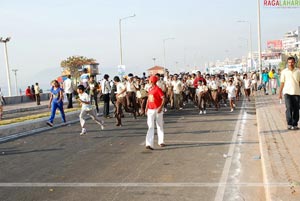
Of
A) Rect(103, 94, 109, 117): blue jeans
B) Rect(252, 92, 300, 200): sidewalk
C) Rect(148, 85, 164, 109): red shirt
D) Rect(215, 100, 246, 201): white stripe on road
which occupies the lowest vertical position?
Rect(215, 100, 246, 201): white stripe on road

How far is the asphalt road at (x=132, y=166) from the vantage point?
6270 mm

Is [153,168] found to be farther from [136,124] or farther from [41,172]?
[136,124]

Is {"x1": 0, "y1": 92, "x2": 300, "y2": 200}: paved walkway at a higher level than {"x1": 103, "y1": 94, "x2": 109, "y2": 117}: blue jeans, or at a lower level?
lower

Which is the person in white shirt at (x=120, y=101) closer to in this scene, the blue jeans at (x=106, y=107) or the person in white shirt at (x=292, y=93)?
the blue jeans at (x=106, y=107)

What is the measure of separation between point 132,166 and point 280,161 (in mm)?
2733

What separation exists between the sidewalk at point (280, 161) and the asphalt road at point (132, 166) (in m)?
0.25

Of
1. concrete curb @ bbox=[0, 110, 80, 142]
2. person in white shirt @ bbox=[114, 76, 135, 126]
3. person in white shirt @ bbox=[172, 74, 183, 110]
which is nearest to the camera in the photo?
concrete curb @ bbox=[0, 110, 80, 142]

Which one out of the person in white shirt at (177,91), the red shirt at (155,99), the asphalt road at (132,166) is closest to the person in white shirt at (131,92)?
the person in white shirt at (177,91)

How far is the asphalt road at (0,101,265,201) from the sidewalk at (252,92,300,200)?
0.25 metres

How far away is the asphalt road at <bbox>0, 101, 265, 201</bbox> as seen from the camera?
6.27m

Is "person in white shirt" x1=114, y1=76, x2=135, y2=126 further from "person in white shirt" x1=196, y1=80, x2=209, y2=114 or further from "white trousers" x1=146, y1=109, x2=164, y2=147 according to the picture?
"white trousers" x1=146, y1=109, x2=164, y2=147

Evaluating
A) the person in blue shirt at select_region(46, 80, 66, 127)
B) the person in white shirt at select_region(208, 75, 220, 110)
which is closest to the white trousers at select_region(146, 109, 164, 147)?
the person in blue shirt at select_region(46, 80, 66, 127)

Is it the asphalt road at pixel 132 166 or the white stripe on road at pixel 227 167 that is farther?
the asphalt road at pixel 132 166

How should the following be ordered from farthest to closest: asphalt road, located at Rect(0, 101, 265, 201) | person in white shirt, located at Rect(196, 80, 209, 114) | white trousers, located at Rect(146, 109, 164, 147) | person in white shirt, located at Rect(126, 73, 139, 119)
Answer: person in white shirt, located at Rect(196, 80, 209, 114) < person in white shirt, located at Rect(126, 73, 139, 119) < white trousers, located at Rect(146, 109, 164, 147) < asphalt road, located at Rect(0, 101, 265, 201)
